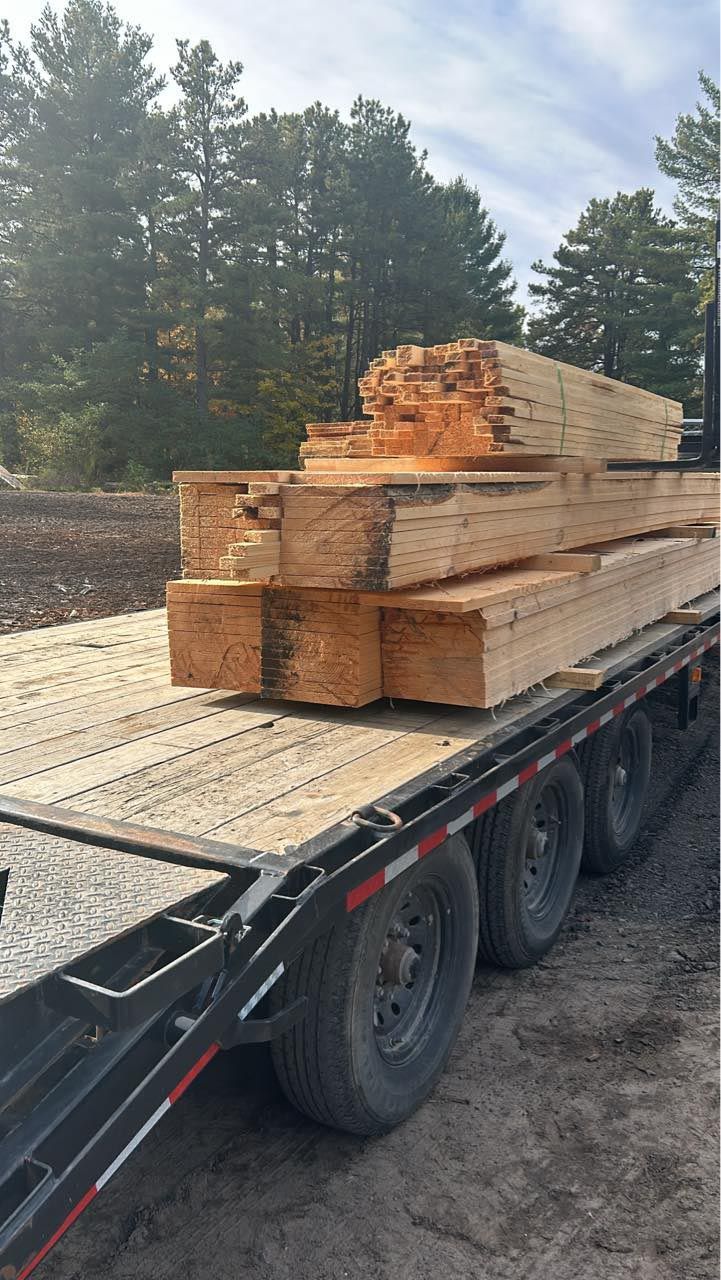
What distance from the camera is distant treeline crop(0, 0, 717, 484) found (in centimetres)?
3106

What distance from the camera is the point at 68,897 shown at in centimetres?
218

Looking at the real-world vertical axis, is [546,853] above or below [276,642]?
below

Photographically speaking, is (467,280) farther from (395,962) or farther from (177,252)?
(395,962)

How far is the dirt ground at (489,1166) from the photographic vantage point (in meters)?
2.73

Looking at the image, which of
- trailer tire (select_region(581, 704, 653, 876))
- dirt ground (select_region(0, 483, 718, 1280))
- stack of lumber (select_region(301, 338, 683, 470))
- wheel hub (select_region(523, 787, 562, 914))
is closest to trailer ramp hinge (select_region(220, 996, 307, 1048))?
dirt ground (select_region(0, 483, 718, 1280))

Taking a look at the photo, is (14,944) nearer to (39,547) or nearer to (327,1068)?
(327,1068)

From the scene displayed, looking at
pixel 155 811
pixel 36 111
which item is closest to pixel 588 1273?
pixel 155 811

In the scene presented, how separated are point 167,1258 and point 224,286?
3295 centimetres

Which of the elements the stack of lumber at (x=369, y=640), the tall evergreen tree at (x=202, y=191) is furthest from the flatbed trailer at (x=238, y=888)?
the tall evergreen tree at (x=202, y=191)

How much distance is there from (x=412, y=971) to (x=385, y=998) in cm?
16

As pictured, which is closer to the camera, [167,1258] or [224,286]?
[167,1258]

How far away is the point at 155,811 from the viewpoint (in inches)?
112

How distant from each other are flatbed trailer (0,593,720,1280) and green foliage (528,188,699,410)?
37.6 m


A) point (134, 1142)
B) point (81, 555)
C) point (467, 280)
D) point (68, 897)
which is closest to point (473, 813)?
point (68, 897)
